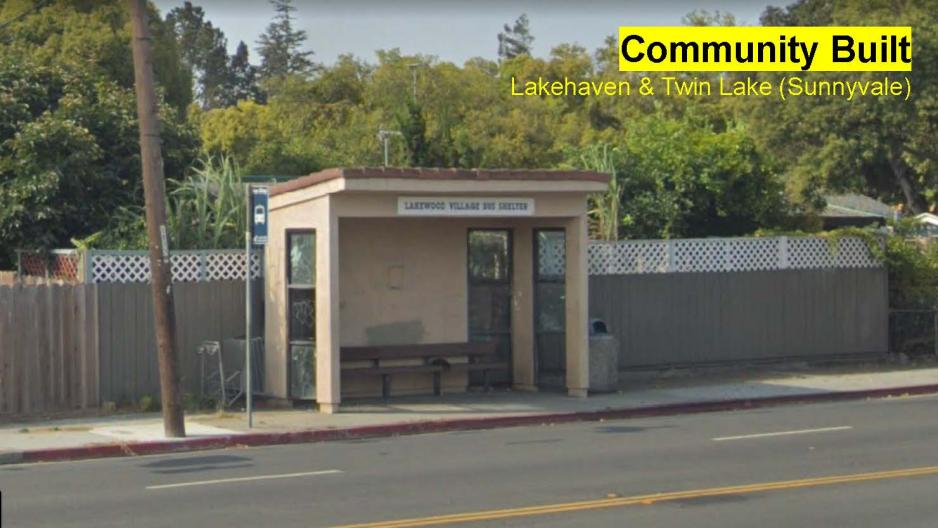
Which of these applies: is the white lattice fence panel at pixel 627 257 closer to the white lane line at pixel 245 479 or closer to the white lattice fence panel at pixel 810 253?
the white lattice fence panel at pixel 810 253

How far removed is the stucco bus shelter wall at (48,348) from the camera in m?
18.3

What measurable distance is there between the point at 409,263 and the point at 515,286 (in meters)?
1.97

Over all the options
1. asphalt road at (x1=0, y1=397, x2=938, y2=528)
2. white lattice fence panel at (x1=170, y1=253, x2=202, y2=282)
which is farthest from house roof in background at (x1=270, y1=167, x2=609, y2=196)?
asphalt road at (x1=0, y1=397, x2=938, y2=528)

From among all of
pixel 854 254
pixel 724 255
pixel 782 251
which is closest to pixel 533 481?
pixel 724 255

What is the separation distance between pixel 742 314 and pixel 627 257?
261 cm

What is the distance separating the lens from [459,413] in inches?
752

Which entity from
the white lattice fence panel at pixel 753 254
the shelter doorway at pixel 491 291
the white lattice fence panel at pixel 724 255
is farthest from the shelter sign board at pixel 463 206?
the white lattice fence panel at pixel 753 254

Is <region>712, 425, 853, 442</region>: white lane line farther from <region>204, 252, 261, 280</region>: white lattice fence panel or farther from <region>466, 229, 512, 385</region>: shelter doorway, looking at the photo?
<region>204, 252, 261, 280</region>: white lattice fence panel

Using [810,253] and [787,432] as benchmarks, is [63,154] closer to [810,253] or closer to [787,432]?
[787,432]

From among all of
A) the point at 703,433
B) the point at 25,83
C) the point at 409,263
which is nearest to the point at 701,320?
the point at 409,263

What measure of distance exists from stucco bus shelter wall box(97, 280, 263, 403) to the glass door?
91 centimetres

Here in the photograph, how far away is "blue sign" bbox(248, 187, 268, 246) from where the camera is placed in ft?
57.4

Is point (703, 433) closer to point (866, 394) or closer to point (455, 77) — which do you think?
point (866, 394)

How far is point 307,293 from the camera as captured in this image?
19.5 meters
